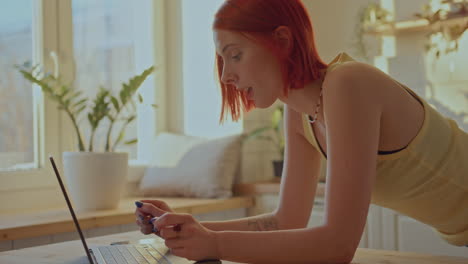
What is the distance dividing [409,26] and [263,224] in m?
2.14

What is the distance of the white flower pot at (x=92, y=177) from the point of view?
8.81 feet

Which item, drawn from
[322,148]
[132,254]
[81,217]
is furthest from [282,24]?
[81,217]

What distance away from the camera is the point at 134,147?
3.62 m

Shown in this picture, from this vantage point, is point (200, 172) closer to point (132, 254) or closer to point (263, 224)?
point (263, 224)

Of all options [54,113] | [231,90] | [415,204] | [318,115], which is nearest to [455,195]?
[415,204]

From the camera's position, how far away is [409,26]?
131 inches

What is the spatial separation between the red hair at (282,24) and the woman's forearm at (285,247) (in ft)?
1.24

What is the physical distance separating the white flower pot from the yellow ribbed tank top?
147 centimetres

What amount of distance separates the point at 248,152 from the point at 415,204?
2.25m

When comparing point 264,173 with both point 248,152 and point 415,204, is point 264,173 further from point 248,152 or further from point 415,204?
point 415,204

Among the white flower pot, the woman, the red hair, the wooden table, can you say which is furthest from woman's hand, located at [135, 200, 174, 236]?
the white flower pot

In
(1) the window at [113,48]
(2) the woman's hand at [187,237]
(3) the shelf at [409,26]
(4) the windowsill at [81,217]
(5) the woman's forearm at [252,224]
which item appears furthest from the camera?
(1) the window at [113,48]

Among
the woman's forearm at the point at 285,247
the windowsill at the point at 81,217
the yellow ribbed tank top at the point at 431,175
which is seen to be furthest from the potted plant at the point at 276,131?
the woman's forearm at the point at 285,247

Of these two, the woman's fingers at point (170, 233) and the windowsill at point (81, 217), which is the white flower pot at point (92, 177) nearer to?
the windowsill at point (81, 217)
